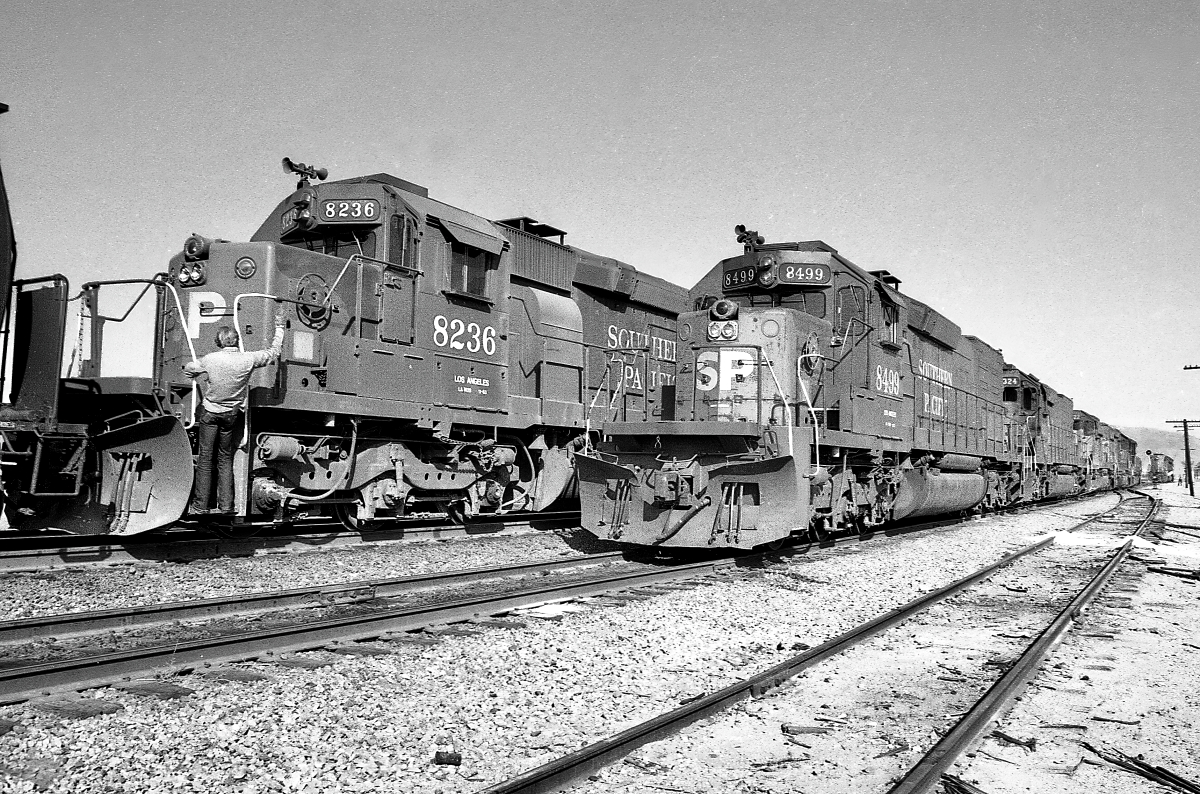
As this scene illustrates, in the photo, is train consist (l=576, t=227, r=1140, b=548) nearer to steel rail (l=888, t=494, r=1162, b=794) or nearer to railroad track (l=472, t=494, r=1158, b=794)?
railroad track (l=472, t=494, r=1158, b=794)

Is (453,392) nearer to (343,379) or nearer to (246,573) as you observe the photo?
(343,379)

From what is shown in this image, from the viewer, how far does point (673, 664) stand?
506cm

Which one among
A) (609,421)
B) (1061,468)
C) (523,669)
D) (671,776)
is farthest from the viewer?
(1061,468)

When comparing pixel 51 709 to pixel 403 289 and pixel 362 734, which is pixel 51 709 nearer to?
pixel 362 734

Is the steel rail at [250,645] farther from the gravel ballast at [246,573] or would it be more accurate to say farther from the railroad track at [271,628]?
the gravel ballast at [246,573]

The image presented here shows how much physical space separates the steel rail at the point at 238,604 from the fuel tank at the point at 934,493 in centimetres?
564

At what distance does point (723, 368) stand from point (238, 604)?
17.3ft

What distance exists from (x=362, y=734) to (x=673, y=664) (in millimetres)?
2005

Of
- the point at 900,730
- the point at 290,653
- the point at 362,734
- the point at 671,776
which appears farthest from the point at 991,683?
the point at 290,653

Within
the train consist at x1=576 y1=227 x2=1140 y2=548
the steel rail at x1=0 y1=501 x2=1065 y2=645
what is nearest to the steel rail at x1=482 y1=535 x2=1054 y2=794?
the train consist at x1=576 y1=227 x2=1140 y2=548

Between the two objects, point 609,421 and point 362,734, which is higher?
point 609,421

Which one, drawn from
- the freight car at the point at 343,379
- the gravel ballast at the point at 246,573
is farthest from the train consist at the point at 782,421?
the gravel ballast at the point at 246,573

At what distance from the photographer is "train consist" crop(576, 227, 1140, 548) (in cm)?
839

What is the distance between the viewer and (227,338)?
7352 mm
